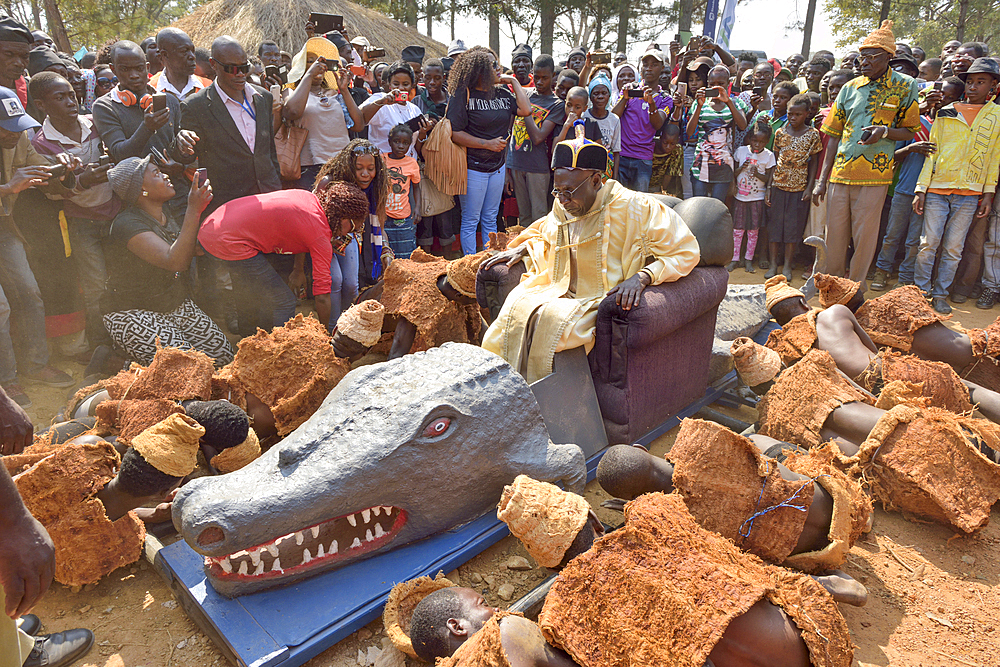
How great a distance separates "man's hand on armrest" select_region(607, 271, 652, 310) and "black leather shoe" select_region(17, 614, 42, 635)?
110 inches

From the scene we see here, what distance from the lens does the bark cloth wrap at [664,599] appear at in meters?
1.75

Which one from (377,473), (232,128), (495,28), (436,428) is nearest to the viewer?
(377,473)

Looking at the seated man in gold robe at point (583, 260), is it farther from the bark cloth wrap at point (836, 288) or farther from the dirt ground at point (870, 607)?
the bark cloth wrap at point (836, 288)

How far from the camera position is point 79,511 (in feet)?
7.79

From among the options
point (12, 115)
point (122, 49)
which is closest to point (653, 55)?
point (122, 49)

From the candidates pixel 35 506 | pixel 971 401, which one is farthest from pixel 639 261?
pixel 35 506

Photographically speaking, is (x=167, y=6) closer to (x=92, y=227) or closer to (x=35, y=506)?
(x=92, y=227)

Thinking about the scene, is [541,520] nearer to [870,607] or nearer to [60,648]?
[870,607]

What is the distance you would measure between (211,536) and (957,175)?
716 cm

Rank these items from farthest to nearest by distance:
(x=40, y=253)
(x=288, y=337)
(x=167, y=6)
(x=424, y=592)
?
(x=167, y=6) → (x=40, y=253) → (x=288, y=337) → (x=424, y=592)

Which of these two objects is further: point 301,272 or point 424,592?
point 301,272

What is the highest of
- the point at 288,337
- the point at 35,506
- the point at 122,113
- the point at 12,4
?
the point at 12,4

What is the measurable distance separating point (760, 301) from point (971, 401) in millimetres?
1513

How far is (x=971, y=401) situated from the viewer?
11.4ft
